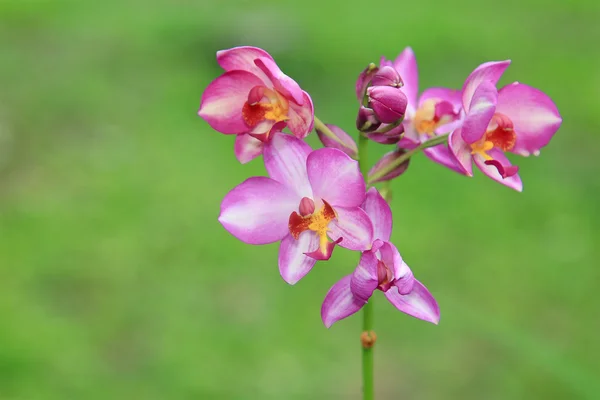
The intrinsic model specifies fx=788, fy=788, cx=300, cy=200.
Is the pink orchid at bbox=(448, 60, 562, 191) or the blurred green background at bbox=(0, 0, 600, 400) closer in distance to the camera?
the pink orchid at bbox=(448, 60, 562, 191)

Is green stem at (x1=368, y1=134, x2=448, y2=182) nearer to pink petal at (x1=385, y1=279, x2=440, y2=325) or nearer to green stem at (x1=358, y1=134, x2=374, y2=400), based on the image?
green stem at (x1=358, y1=134, x2=374, y2=400)

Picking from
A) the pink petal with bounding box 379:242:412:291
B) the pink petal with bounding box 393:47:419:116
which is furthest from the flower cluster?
the pink petal with bounding box 393:47:419:116

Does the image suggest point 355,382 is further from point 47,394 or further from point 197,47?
point 197,47

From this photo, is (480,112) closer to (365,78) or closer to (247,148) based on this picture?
(365,78)

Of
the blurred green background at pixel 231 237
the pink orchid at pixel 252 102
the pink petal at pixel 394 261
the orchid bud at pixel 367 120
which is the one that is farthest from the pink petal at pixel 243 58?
the blurred green background at pixel 231 237

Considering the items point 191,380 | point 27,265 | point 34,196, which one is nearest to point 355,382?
point 191,380

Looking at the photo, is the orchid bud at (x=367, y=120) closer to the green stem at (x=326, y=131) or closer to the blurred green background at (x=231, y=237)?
the green stem at (x=326, y=131)
